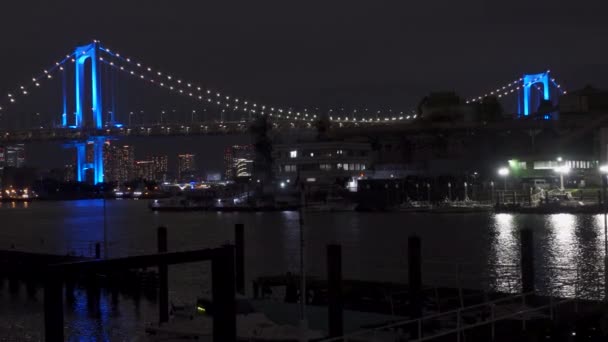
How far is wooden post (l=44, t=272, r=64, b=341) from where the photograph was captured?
13.8 ft

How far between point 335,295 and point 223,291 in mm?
3365

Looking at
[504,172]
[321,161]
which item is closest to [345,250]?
[504,172]

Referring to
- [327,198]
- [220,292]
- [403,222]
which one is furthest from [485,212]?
[220,292]

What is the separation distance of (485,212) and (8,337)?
31225mm

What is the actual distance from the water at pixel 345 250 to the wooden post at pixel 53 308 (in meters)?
6.33

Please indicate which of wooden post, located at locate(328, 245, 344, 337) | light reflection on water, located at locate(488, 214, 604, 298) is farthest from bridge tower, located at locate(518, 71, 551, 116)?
wooden post, located at locate(328, 245, 344, 337)

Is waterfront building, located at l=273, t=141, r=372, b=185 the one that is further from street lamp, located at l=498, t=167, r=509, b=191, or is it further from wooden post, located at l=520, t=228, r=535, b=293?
wooden post, located at l=520, t=228, r=535, b=293

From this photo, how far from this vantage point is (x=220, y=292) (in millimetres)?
5000

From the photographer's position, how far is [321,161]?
52656 mm

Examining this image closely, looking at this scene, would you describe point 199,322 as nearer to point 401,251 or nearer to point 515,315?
point 515,315

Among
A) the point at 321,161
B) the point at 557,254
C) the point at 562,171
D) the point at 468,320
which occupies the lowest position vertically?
the point at 557,254

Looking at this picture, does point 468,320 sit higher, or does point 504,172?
point 504,172

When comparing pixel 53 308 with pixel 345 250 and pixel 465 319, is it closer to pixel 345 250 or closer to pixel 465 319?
pixel 465 319

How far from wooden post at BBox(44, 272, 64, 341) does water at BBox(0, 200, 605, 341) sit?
6.33 metres
